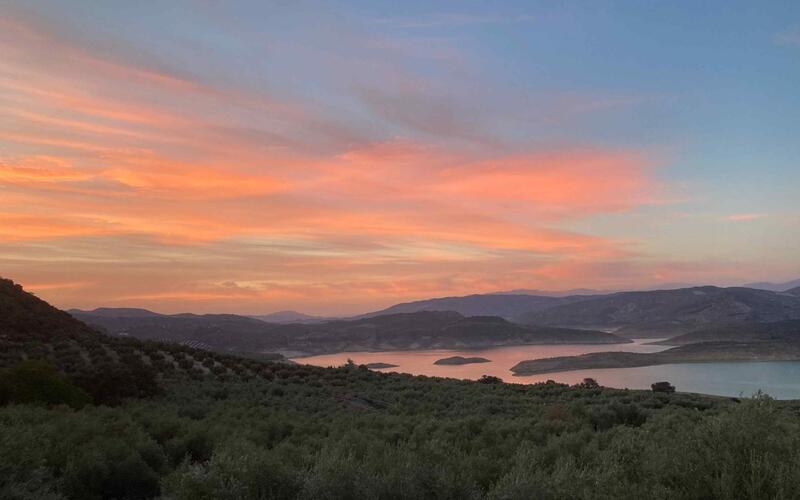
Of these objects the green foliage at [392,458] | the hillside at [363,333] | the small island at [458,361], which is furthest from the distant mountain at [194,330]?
the green foliage at [392,458]

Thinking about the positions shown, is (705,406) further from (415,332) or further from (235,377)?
(415,332)

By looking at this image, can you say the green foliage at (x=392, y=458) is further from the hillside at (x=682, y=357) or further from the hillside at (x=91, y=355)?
the hillside at (x=682, y=357)

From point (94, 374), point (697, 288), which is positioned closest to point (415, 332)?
point (697, 288)

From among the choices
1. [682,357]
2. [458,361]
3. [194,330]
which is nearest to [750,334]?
[682,357]

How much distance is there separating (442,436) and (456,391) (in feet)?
44.8

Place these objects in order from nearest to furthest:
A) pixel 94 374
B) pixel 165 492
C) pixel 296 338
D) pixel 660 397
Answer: pixel 165 492 → pixel 94 374 → pixel 660 397 → pixel 296 338

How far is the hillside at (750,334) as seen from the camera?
78.6 m

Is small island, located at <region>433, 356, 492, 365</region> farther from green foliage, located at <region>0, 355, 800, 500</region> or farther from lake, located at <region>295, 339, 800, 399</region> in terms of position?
green foliage, located at <region>0, 355, 800, 500</region>

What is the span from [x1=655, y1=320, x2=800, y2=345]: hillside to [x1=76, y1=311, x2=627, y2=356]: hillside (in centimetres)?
1470

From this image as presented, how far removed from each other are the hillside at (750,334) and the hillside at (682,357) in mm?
3664

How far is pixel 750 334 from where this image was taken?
83688mm

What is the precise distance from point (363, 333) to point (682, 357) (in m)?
54.7

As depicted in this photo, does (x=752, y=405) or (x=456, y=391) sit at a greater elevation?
(x=752, y=405)

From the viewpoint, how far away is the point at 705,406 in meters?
21.5
